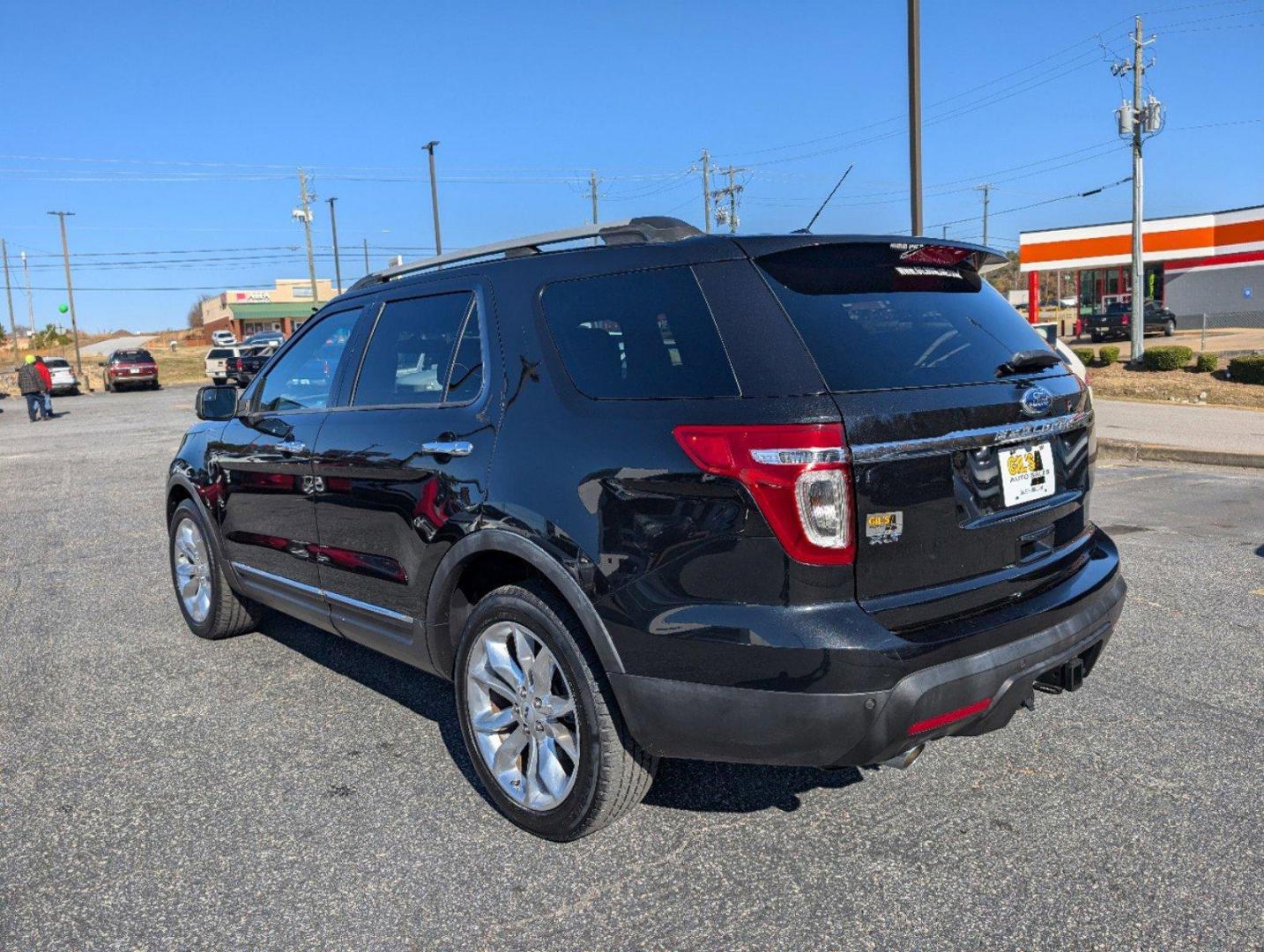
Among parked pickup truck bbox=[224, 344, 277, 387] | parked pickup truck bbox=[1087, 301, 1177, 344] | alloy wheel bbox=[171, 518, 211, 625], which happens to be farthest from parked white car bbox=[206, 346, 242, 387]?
alloy wheel bbox=[171, 518, 211, 625]

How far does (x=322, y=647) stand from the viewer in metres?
5.34

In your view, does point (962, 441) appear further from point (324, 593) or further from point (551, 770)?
point (324, 593)

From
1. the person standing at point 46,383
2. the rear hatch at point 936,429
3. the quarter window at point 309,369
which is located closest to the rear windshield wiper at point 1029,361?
the rear hatch at point 936,429

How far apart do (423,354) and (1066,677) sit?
2.44 m

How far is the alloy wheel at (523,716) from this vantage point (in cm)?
317

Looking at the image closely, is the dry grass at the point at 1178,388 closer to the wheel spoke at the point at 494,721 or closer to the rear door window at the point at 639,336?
the rear door window at the point at 639,336

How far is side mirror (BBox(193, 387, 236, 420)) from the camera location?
203 inches

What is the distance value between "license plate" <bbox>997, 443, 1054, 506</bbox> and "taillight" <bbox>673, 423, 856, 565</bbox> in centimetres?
63

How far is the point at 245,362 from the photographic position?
38188 mm

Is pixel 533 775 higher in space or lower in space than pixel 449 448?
lower

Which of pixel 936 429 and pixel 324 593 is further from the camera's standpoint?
pixel 324 593

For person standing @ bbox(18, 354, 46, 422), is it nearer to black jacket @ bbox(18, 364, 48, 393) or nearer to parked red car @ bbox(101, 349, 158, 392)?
black jacket @ bbox(18, 364, 48, 393)

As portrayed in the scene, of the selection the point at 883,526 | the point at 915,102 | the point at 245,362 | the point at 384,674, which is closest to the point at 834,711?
the point at 883,526

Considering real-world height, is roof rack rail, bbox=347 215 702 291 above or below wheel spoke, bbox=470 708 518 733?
above
